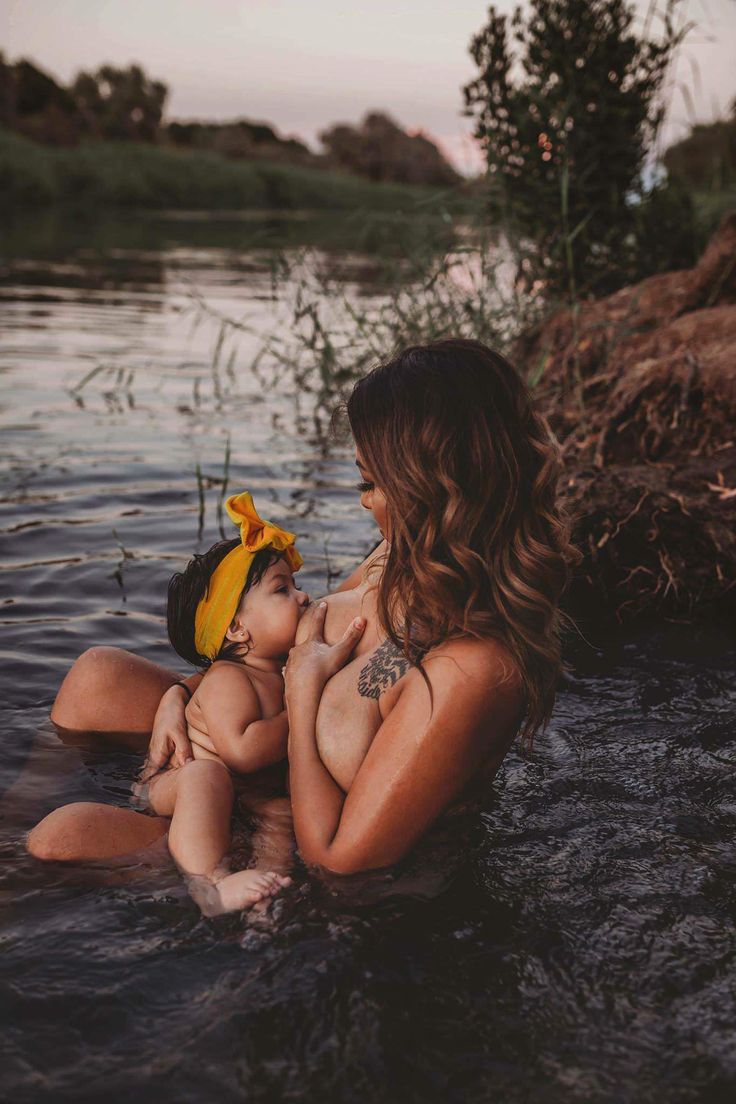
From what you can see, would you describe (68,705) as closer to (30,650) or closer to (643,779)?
(30,650)

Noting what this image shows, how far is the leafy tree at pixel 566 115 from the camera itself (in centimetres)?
715

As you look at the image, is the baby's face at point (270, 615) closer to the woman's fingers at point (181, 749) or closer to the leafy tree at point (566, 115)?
the woman's fingers at point (181, 749)

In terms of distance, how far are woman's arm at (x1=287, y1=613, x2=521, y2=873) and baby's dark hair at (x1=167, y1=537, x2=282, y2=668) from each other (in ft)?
2.36

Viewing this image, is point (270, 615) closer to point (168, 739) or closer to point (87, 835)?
point (168, 739)

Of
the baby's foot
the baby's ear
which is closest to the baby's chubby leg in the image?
the baby's foot

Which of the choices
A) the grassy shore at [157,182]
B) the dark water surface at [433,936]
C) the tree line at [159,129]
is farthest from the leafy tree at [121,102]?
the dark water surface at [433,936]

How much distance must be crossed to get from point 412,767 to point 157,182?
38.8m

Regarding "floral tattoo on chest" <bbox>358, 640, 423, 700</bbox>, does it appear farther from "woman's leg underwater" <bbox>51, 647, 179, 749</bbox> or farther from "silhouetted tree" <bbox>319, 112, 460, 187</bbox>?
"silhouetted tree" <bbox>319, 112, 460, 187</bbox>

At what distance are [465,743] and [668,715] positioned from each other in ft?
5.62

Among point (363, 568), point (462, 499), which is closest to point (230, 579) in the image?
point (363, 568)

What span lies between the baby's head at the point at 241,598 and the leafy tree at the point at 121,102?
166ft

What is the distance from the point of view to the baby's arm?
311 centimetres

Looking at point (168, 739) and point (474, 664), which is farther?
point (168, 739)

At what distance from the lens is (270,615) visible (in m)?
3.24
